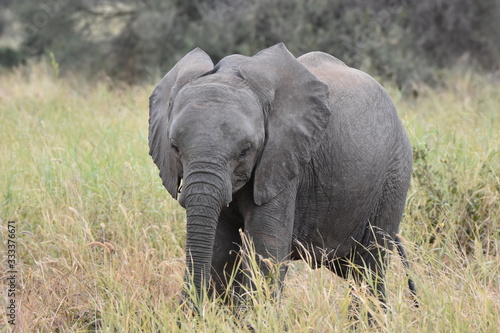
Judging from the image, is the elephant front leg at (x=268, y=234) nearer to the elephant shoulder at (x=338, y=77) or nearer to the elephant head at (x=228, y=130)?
the elephant head at (x=228, y=130)

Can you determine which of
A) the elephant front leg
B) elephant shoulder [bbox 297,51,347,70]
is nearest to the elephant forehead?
the elephant front leg

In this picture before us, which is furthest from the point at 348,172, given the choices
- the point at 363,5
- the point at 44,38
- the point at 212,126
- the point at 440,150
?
the point at 44,38

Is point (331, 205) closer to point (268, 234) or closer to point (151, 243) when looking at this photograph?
point (268, 234)

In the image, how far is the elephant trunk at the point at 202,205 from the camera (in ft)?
9.68

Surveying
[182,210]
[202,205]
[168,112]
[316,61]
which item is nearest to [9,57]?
[182,210]

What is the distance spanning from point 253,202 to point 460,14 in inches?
444

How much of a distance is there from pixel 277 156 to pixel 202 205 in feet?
1.52

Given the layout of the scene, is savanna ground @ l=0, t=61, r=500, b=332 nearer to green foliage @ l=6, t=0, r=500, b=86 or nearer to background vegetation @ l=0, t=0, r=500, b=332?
background vegetation @ l=0, t=0, r=500, b=332

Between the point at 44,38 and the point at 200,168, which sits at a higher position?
the point at 200,168

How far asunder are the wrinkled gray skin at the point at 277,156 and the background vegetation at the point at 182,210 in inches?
8.3

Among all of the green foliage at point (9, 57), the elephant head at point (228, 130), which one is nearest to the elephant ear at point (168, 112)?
the elephant head at point (228, 130)

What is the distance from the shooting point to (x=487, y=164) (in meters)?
5.12

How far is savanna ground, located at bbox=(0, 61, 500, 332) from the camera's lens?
3.08 metres

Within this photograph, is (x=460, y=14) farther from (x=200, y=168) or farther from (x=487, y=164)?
(x=200, y=168)
